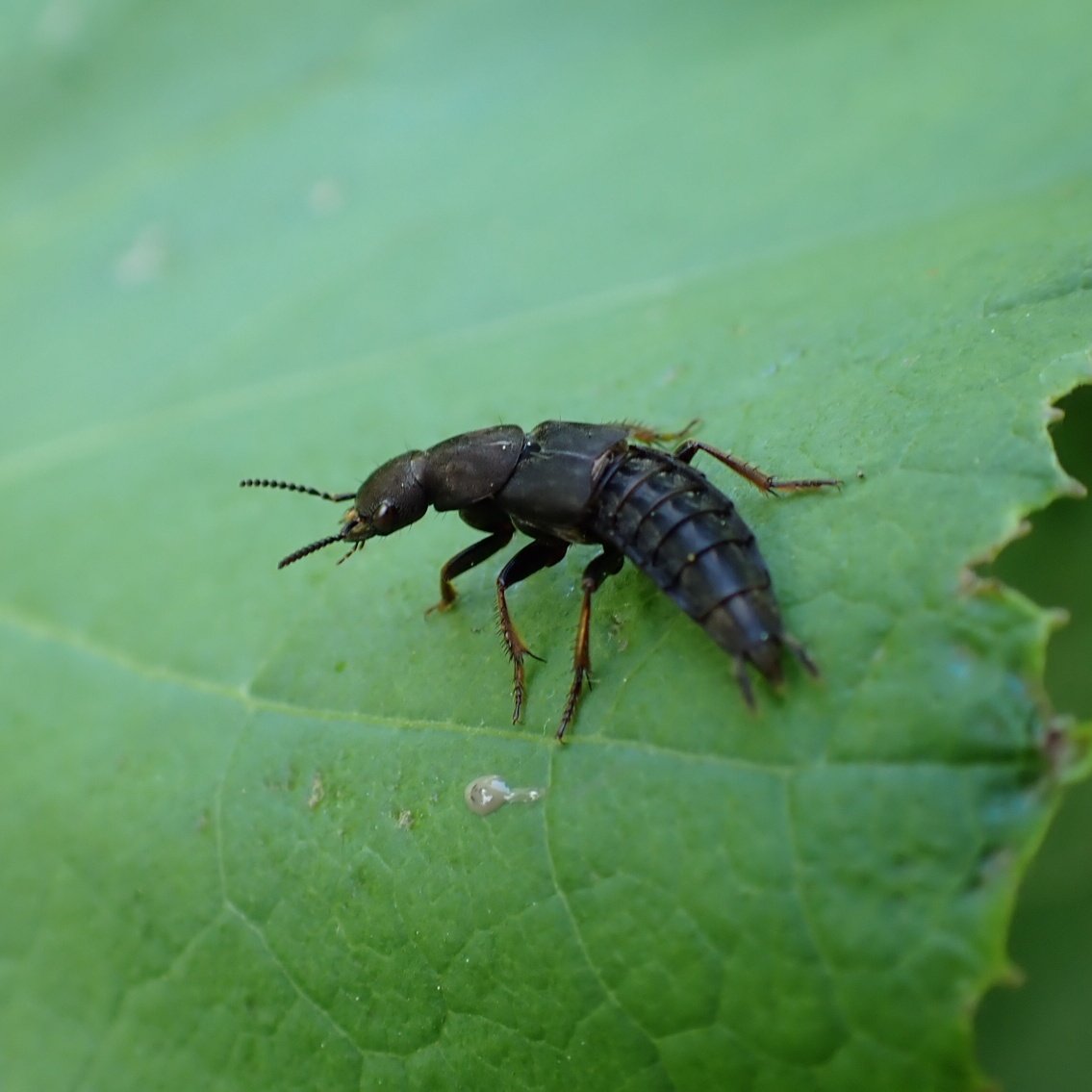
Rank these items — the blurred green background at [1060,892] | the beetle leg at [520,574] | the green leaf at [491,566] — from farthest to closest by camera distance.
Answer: the blurred green background at [1060,892], the beetle leg at [520,574], the green leaf at [491,566]

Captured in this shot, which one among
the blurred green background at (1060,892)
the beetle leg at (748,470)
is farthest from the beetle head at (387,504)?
the blurred green background at (1060,892)

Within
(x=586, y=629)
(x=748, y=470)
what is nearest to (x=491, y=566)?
(x=586, y=629)

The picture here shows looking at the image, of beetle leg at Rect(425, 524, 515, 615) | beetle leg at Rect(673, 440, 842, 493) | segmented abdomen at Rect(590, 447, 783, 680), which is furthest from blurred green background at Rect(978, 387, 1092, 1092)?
beetle leg at Rect(425, 524, 515, 615)

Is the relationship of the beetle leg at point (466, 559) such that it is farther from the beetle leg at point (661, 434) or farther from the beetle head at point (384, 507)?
the beetle leg at point (661, 434)

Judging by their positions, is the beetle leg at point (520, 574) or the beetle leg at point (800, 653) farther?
the beetle leg at point (520, 574)

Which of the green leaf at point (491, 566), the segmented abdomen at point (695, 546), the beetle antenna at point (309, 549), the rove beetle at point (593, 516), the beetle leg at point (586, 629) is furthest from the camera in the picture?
the beetle antenna at point (309, 549)

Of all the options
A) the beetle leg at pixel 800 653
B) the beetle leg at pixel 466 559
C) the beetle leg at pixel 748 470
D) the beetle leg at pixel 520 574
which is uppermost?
the beetle leg at pixel 800 653

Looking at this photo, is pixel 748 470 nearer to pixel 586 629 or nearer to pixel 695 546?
pixel 695 546

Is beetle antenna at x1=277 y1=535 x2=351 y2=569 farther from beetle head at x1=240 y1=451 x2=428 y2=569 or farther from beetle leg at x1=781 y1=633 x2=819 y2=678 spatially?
beetle leg at x1=781 y1=633 x2=819 y2=678

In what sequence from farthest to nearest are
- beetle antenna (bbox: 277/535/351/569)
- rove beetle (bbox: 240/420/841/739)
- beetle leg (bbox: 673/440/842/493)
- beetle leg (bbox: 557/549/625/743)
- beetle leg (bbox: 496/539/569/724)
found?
beetle antenna (bbox: 277/535/351/569) → beetle leg (bbox: 496/539/569/724) → beetle leg (bbox: 673/440/842/493) → beetle leg (bbox: 557/549/625/743) → rove beetle (bbox: 240/420/841/739)
